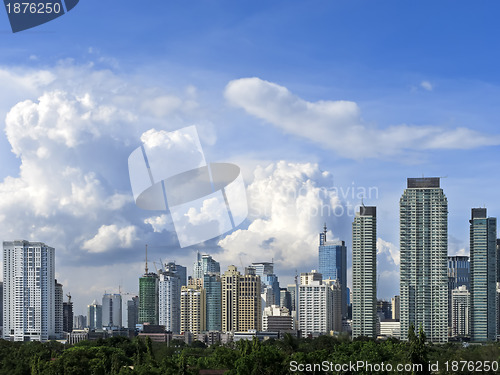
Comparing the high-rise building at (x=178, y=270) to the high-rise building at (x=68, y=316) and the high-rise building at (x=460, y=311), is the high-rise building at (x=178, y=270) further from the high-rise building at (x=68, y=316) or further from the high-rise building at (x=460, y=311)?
the high-rise building at (x=460, y=311)

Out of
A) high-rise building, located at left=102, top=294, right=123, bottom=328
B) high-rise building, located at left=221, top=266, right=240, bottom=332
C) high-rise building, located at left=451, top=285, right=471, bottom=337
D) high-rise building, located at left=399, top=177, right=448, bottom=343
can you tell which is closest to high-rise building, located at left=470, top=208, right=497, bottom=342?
high-rise building, located at left=399, top=177, right=448, bottom=343

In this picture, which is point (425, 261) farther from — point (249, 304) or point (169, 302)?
point (169, 302)

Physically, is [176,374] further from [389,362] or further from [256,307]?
[256,307]

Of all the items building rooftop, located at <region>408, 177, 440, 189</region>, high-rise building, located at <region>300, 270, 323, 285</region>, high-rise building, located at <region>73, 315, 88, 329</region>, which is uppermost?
building rooftop, located at <region>408, 177, 440, 189</region>

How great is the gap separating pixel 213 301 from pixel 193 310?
1747 millimetres

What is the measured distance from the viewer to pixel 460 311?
61.2m

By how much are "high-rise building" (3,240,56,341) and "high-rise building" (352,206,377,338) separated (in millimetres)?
22800

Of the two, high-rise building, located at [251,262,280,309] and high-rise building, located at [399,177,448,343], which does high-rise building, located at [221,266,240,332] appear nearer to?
high-rise building, located at [251,262,280,309]

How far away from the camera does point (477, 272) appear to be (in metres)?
52.2

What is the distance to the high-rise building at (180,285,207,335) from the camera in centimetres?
6222

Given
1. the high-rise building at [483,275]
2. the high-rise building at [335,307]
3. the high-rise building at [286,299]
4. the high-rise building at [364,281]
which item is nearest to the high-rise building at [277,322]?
the high-rise building at [335,307]

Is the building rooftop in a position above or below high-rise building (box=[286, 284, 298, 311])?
above

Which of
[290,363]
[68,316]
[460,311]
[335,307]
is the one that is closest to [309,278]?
[335,307]

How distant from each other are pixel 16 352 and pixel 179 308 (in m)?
39.4
